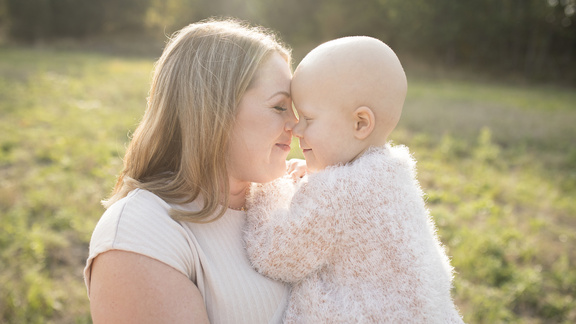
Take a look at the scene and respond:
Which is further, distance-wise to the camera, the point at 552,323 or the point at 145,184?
the point at 552,323

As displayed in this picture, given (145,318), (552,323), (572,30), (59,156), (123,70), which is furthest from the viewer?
(572,30)

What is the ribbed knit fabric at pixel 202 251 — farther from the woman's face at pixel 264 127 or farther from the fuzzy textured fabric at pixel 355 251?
the woman's face at pixel 264 127

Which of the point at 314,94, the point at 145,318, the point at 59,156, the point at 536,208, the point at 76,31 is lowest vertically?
the point at 76,31

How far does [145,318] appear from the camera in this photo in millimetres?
1261

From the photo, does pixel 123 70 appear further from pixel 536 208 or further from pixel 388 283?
pixel 388 283

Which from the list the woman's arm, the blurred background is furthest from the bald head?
the blurred background

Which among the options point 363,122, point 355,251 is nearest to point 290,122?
point 363,122

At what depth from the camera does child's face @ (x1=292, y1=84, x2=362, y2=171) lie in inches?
66.9

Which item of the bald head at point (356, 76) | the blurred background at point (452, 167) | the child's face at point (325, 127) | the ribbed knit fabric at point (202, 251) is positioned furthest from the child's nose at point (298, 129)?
the blurred background at point (452, 167)

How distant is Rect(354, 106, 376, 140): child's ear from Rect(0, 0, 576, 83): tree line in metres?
15.2

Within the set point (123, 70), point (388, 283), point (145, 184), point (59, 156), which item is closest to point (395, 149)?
point (388, 283)

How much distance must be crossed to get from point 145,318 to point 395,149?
3.56 ft

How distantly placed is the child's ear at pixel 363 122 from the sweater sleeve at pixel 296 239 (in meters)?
0.30

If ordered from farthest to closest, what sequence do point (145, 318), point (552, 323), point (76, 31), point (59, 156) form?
point (76, 31) < point (59, 156) < point (552, 323) < point (145, 318)
